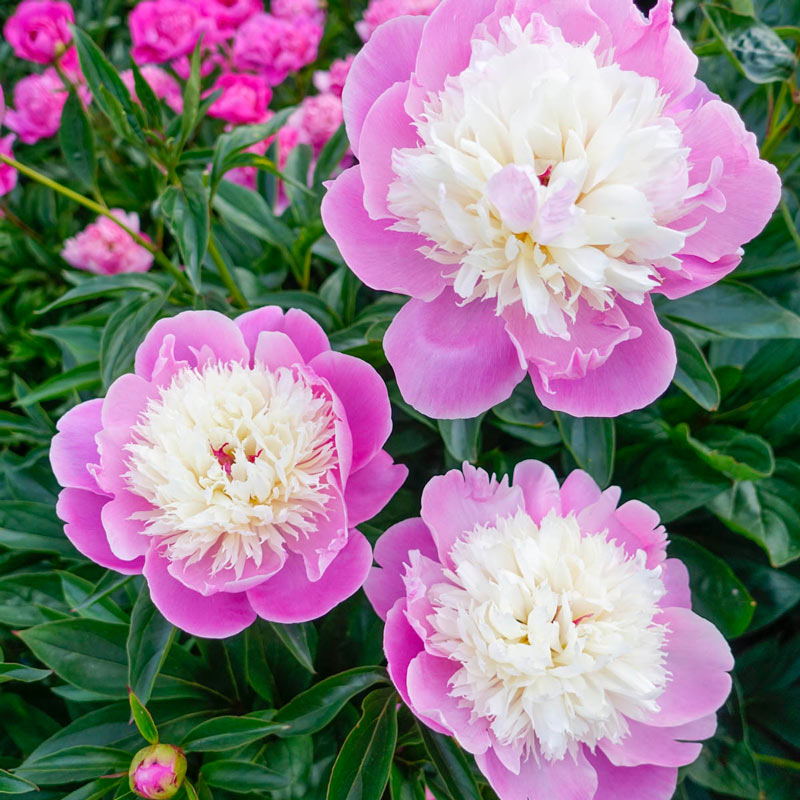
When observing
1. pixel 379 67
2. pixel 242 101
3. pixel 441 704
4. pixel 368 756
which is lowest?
pixel 368 756

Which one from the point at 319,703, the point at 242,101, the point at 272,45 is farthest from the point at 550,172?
the point at 272,45

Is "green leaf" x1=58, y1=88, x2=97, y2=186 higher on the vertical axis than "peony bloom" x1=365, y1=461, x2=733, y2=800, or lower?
higher

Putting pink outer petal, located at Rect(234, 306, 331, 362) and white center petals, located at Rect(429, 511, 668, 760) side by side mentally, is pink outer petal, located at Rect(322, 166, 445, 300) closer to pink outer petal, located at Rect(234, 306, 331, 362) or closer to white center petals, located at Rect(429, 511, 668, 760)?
pink outer petal, located at Rect(234, 306, 331, 362)

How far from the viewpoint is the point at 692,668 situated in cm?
59

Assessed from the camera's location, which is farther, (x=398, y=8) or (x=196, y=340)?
(x=398, y=8)

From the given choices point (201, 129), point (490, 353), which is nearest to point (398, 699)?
point (490, 353)

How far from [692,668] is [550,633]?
0.48 ft

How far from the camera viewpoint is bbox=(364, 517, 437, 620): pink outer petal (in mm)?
593

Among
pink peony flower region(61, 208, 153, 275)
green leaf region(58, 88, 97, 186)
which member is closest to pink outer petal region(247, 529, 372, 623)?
green leaf region(58, 88, 97, 186)

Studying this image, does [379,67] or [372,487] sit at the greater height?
[379,67]

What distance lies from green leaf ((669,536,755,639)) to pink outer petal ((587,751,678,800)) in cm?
21

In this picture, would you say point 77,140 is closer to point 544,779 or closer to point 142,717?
point 142,717

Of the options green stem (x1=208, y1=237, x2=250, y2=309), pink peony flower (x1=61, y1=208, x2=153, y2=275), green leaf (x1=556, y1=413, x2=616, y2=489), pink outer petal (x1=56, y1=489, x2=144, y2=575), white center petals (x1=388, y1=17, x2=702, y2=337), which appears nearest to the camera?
white center petals (x1=388, y1=17, x2=702, y2=337)

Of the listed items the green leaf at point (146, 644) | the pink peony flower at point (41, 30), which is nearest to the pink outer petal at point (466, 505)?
the green leaf at point (146, 644)
